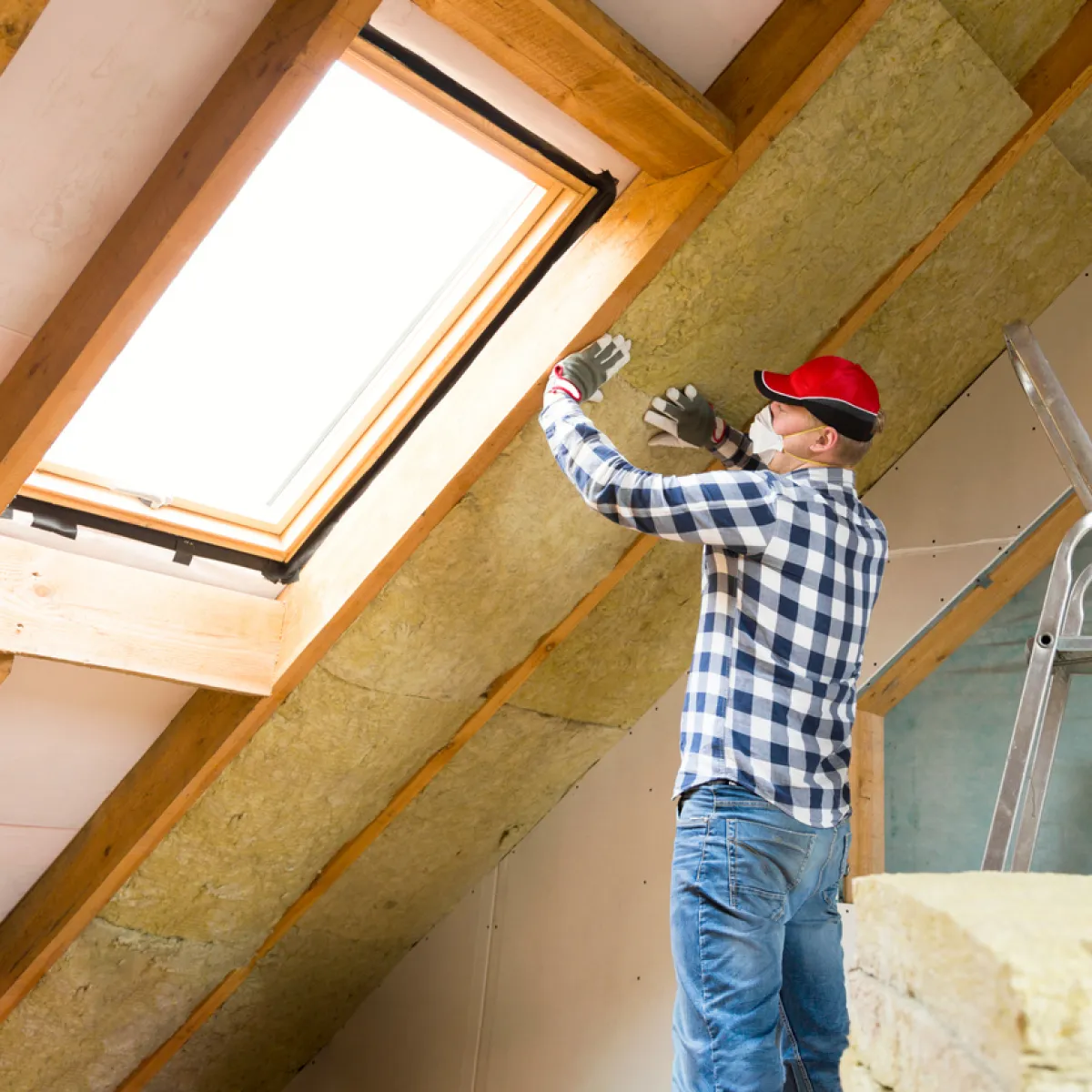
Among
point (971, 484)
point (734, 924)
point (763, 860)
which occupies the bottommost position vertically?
point (734, 924)

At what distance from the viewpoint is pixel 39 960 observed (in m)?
2.59

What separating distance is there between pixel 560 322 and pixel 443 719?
1.10 m

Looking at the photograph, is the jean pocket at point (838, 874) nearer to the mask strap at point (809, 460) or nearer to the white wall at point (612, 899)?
the mask strap at point (809, 460)

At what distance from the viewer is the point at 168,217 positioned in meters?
1.55

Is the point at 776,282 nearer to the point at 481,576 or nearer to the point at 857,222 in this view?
the point at 857,222

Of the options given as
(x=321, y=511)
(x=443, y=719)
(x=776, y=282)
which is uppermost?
(x=776, y=282)

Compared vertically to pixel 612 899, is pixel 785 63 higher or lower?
higher

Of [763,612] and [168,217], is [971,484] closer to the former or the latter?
[763,612]

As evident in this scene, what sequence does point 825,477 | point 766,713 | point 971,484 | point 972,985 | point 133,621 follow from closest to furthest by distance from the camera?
point 972,985, point 766,713, point 825,477, point 133,621, point 971,484

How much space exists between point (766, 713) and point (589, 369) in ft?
2.37

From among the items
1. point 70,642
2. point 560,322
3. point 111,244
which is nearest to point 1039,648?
point 560,322

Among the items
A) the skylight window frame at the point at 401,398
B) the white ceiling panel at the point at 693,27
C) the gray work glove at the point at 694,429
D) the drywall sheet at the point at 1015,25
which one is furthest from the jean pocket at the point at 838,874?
the drywall sheet at the point at 1015,25

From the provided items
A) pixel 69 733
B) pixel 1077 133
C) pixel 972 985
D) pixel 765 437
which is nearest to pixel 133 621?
pixel 69 733

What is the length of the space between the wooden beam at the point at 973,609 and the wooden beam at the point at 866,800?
0.06m
